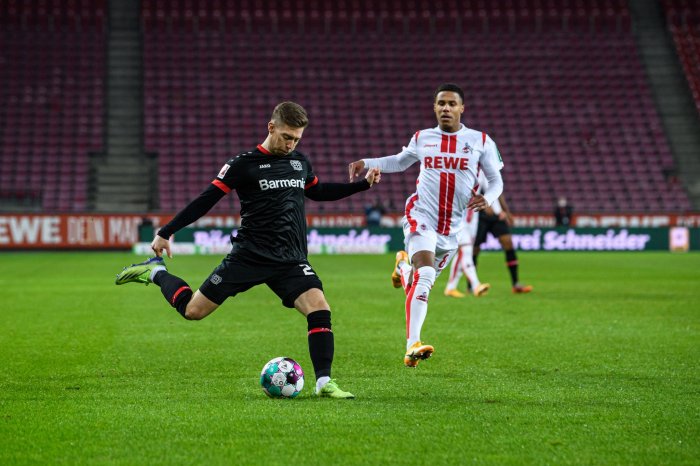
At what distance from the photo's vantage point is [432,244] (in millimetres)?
8969

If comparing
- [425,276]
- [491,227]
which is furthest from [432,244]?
[491,227]

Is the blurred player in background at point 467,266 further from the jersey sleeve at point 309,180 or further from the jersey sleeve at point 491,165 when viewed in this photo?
the jersey sleeve at point 309,180

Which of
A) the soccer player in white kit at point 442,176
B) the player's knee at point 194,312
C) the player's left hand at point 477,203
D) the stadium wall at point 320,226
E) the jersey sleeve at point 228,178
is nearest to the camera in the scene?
the jersey sleeve at point 228,178

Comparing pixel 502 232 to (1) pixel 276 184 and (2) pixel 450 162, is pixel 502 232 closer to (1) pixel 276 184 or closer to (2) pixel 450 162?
(2) pixel 450 162

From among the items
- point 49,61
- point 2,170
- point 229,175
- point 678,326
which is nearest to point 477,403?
point 229,175

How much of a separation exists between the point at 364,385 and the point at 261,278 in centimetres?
114

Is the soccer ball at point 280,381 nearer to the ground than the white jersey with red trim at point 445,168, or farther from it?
nearer to the ground

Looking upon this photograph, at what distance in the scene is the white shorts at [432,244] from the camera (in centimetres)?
897

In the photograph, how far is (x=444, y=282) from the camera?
2005 centimetres

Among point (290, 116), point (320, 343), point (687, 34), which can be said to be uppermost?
point (687, 34)

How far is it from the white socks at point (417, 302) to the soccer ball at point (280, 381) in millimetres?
1514

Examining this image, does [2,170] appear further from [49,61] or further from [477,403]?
[477,403]

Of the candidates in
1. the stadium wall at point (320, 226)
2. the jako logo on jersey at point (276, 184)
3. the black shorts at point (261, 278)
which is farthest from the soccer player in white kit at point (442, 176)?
the stadium wall at point (320, 226)

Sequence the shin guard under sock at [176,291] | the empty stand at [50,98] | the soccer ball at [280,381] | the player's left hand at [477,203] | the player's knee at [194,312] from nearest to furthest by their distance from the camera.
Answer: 1. the soccer ball at [280,381]
2. the player's knee at [194,312]
3. the shin guard under sock at [176,291]
4. the player's left hand at [477,203]
5. the empty stand at [50,98]
